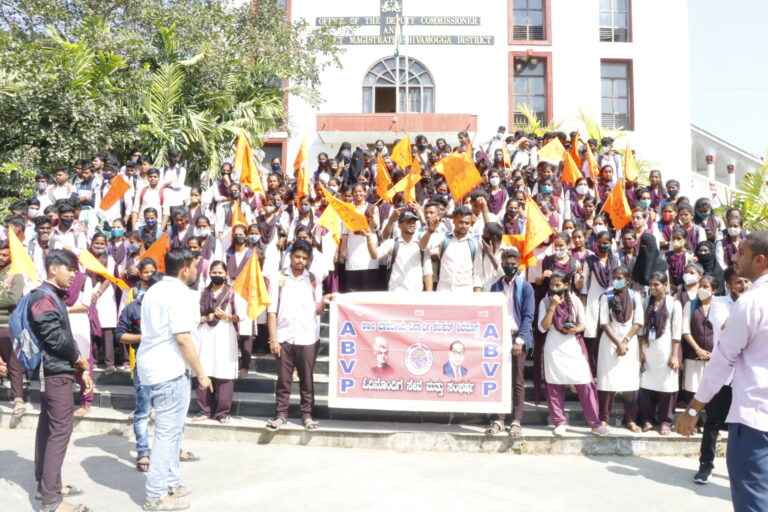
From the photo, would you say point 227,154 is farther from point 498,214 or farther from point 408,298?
point 408,298

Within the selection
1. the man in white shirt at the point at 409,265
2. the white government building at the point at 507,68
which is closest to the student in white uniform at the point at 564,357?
the man in white shirt at the point at 409,265

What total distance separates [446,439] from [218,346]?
254 centimetres

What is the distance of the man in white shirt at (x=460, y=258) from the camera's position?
23.8 feet

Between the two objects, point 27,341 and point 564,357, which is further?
point 564,357

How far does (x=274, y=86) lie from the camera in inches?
680

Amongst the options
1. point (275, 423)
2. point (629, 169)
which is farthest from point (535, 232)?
point (629, 169)

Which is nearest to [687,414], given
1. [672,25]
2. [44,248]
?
[44,248]

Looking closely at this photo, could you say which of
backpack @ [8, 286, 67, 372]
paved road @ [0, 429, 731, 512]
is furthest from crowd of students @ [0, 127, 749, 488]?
backpack @ [8, 286, 67, 372]

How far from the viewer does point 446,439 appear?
648 cm

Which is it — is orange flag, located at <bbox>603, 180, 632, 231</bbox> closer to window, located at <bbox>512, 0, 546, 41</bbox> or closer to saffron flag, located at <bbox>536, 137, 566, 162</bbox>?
saffron flag, located at <bbox>536, 137, 566, 162</bbox>

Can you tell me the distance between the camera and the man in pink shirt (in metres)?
3.27

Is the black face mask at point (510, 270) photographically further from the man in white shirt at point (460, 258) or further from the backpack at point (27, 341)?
the backpack at point (27, 341)

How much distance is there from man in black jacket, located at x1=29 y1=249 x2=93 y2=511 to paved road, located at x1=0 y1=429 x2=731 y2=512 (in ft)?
1.18

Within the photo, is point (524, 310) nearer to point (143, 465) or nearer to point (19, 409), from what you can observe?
point (143, 465)
